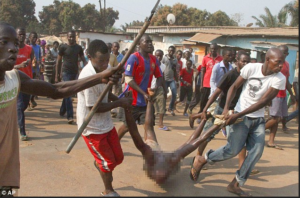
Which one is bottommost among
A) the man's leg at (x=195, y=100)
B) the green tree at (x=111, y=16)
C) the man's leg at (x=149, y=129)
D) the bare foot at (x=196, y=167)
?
the bare foot at (x=196, y=167)

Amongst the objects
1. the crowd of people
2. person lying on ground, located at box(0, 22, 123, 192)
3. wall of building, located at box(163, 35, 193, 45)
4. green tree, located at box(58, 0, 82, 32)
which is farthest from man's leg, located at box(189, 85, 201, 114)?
green tree, located at box(58, 0, 82, 32)

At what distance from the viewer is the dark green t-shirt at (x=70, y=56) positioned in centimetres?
686

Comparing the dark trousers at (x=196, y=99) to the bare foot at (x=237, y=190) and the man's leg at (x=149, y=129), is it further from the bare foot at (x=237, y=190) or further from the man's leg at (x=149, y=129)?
the man's leg at (x=149, y=129)

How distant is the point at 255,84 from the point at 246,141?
0.68 m

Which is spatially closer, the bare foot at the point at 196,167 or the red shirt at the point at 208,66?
the bare foot at the point at 196,167

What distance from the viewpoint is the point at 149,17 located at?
2404mm

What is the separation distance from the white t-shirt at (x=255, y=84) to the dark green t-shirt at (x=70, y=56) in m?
4.19

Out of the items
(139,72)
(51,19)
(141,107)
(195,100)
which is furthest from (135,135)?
(51,19)

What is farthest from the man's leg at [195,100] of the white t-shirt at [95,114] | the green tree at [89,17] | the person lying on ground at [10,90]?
the green tree at [89,17]

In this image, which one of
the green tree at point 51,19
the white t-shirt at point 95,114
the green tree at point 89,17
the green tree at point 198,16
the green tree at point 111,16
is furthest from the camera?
the green tree at point 111,16

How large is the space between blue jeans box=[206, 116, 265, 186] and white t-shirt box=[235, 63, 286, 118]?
12 cm

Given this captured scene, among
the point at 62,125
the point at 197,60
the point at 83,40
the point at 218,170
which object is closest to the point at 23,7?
the point at 83,40

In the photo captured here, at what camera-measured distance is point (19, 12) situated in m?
26.4

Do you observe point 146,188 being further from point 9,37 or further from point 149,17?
point 9,37
